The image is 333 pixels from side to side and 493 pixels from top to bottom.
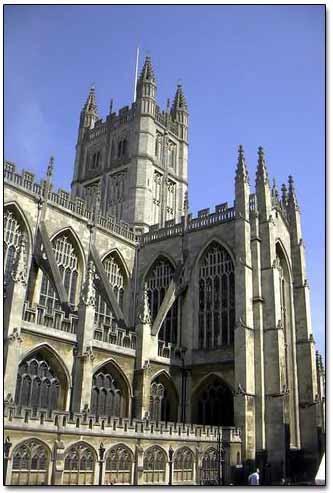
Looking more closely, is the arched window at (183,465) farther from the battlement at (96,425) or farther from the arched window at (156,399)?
the arched window at (156,399)

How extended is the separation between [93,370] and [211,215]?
13.5 meters

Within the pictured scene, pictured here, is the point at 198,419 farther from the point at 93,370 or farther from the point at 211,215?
the point at 211,215

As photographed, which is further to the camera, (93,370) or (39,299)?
(39,299)

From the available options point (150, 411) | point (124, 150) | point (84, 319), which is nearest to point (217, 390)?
point (150, 411)

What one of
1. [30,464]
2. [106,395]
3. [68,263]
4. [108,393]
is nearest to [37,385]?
[106,395]

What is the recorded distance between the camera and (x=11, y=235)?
27.3 m

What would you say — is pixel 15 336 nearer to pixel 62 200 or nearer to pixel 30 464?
pixel 30 464

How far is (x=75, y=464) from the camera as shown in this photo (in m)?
17.8

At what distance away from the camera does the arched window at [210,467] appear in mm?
23312

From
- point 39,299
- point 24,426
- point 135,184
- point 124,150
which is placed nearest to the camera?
point 24,426

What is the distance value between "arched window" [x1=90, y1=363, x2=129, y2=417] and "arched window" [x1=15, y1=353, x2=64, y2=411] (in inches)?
93.9

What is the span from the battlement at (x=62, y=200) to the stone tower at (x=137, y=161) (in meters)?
5.41

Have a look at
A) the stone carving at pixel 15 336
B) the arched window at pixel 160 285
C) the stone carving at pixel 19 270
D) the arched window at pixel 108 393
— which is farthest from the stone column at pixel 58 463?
the arched window at pixel 160 285

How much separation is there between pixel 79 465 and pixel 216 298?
1571cm
